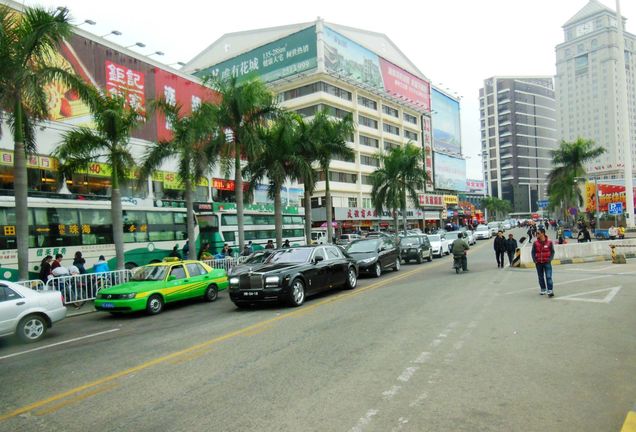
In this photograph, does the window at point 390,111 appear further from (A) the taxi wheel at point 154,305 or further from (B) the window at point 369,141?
(A) the taxi wheel at point 154,305

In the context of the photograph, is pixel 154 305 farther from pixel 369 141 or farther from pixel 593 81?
pixel 593 81

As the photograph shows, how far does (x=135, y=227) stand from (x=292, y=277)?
11.4 m

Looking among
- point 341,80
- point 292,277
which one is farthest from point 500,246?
point 341,80

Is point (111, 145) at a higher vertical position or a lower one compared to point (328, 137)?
lower

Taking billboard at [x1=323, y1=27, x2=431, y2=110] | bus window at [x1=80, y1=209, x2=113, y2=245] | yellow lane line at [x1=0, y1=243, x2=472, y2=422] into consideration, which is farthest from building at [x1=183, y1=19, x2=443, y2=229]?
yellow lane line at [x1=0, y1=243, x2=472, y2=422]

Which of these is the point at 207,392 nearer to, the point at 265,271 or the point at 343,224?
the point at 265,271

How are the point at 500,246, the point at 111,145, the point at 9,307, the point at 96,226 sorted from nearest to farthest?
the point at 9,307 → the point at 111,145 → the point at 96,226 → the point at 500,246

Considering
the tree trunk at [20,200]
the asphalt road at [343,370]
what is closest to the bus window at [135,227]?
the tree trunk at [20,200]

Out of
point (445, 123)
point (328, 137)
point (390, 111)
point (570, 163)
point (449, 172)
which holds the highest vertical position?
point (445, 123)

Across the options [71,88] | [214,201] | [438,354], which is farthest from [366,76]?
[438,354]

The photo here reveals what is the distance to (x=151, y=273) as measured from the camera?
12.8 m

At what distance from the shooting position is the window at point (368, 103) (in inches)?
2692

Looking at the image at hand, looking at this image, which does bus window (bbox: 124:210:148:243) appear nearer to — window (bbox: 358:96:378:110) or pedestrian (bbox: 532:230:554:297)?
pedestrian (bbox: 532:230:554:297)

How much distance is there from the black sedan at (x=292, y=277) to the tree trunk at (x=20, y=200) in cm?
677
